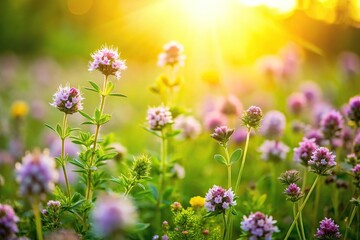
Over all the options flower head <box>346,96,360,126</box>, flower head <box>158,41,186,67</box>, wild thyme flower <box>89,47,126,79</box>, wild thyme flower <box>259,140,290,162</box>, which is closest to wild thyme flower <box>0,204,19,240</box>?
wild thyme flower <box>89,47,126,79</box>

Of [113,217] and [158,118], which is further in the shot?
[158,118]

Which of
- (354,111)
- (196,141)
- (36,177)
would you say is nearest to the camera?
(36,177)

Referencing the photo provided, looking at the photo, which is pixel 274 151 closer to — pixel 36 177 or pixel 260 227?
pixel 260 227

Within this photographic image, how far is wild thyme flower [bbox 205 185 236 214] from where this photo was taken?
2.53 metres

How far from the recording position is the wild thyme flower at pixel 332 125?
360 cm

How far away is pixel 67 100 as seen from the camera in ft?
8.85

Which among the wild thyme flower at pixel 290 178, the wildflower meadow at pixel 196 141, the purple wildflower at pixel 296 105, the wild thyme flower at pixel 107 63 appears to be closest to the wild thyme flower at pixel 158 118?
the wildflower meadow at pixel 196 141

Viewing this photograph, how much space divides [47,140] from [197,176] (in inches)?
90.2

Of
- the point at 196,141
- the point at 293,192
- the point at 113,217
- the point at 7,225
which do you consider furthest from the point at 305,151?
the point at 196,141

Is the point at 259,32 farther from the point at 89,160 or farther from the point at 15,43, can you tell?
the point at 15,43

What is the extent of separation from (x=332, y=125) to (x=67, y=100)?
216cm

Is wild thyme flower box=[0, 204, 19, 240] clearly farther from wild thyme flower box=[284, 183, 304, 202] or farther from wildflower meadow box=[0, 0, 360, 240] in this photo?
wild thyme flower box=[284, 183, 304, 202]

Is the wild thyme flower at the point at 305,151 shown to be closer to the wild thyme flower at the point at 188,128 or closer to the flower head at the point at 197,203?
the flower head at the point at 197,203

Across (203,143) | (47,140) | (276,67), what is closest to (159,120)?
(203,143)
